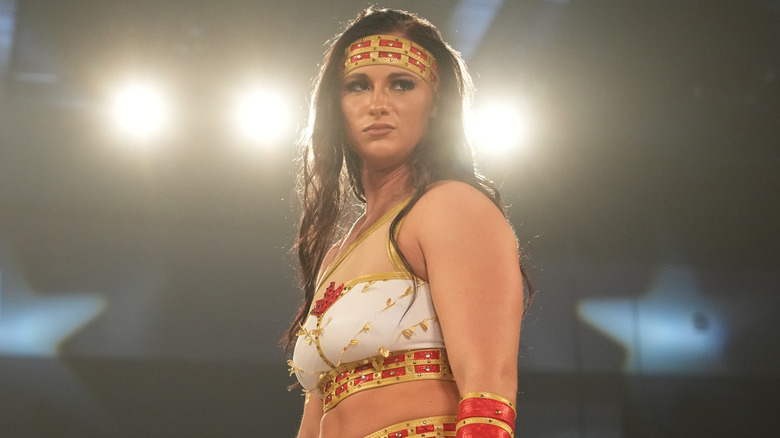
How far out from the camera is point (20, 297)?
4.05 meters

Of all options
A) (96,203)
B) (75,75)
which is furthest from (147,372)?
(75,75)

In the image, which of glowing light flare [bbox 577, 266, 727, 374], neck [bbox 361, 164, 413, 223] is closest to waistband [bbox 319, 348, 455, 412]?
neck [bbox 361, 164, 413, 223]

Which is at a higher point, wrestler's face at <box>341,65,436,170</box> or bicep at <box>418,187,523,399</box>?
wrestler's face at <box>341,65,436,170</box>

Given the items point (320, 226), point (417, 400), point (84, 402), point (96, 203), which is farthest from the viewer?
point (96, 203)

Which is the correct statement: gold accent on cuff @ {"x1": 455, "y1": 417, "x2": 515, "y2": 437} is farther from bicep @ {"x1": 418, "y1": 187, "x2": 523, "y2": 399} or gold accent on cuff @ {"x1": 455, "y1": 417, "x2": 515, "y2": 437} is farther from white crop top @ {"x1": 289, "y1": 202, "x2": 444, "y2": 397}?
white crop top @ {"x1": 289, "y1": 202, "x2": 444, "y2": 397}

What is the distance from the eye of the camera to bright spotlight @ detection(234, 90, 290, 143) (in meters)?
4.28

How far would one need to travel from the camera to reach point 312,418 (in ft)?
5.35

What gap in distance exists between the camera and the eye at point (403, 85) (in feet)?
5.22

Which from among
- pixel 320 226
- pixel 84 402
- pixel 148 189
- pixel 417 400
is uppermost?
pixel 148 189

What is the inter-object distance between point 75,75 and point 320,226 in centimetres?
285

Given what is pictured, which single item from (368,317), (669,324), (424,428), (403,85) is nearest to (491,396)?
(424,428)

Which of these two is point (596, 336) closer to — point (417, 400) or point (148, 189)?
point (148, 189)

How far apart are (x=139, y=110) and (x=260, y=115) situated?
65cm

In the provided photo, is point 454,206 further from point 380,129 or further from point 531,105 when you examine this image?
point 531,105
